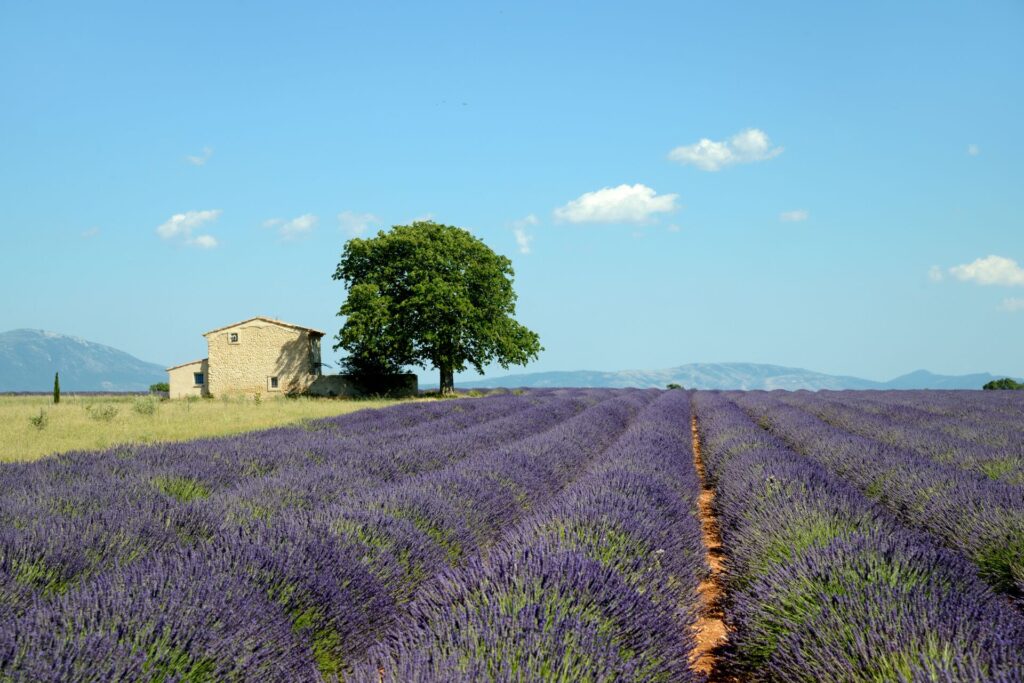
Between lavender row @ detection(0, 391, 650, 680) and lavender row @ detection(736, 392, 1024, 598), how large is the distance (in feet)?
9.52

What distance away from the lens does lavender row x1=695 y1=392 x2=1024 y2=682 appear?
224 centimetres

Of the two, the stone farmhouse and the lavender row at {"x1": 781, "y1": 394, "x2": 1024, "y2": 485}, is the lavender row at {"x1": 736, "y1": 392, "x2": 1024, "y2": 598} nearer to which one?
the lavender row at {"x1": 781, "y1": 394, "x2": 1024, "y2": 485}

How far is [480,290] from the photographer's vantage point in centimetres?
2900

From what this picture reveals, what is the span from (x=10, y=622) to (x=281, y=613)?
86cm

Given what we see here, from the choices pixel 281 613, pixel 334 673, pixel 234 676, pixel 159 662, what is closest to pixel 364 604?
pixel 334 673

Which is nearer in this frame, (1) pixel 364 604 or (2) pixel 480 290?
(1) pixel 364 604

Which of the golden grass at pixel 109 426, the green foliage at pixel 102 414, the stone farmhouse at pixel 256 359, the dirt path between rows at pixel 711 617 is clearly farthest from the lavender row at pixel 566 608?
the stone farmhouse at pixel 256 359

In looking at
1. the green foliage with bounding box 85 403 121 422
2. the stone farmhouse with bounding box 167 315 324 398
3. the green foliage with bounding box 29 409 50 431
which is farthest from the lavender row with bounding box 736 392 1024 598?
the stone farmhouse with bounding box 167 315 324 398

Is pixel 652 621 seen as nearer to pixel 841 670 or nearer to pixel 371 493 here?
pixel 841 670

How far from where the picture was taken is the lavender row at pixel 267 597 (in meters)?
2.20

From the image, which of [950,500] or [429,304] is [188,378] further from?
[950,500]

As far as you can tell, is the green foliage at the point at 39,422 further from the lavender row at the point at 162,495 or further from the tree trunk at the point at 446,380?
the tree trunk at the point at 446,380

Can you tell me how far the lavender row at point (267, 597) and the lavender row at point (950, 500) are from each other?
9.52 feet

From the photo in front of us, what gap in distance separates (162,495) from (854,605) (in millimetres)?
4188
